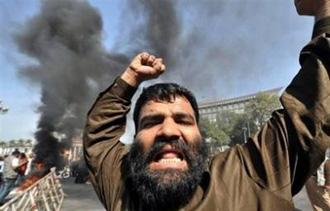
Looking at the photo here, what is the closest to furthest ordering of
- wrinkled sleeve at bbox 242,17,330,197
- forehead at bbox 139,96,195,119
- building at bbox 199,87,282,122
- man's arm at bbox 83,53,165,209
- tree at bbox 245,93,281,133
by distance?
1. wrinkled sleeve at bbox 242,17,330,197
2. forehead at bbox 139,96,195,119
3. man's arm at bbox 83,53,165,209
4. tree at bbox 245,93,281,133
5. building at bbox 199,87,282,122

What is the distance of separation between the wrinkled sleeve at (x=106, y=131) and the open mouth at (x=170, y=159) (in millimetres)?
281

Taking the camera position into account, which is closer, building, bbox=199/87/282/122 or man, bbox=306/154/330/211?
man, bbox=306/154/330/211

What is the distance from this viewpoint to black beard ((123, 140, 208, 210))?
1.27 metres

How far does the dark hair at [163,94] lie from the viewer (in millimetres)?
1512

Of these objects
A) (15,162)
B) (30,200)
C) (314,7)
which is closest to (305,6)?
(314,7)

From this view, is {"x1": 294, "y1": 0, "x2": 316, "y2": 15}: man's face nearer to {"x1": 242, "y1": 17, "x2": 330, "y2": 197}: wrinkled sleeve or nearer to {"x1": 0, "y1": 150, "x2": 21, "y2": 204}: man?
Result: {"x1": 242, "y1": 17, "x2": 330, "y2": 197}: wrinkled sleeve

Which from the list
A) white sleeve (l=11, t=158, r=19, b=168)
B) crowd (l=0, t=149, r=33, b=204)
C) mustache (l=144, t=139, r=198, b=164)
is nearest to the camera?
mustache (l=144, t=139, r=198, b=164)

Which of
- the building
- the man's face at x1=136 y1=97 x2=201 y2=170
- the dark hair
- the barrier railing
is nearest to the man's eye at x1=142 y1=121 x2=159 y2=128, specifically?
the man's face at x1=136 y1=97 x2=201 y2=170

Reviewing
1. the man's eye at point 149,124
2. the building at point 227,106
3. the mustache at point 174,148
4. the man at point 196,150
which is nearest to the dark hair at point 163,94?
the man at point 196,150

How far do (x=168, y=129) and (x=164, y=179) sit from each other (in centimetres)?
18

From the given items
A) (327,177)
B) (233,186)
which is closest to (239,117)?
(327,177)

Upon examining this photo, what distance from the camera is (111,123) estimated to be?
65.6 inches

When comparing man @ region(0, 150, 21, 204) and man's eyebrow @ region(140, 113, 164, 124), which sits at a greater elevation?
man @ region(0, 150, 21, 204)

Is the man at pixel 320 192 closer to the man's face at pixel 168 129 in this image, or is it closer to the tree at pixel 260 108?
the man's face at pixel 168 129
